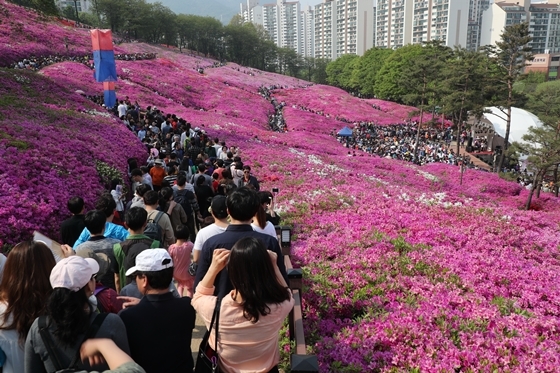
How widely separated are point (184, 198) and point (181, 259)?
2.27m

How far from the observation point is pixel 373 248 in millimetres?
7930

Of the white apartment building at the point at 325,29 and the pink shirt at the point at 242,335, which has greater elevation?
the white apartment building at the point at 325,29

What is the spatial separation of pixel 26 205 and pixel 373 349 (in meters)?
7.27

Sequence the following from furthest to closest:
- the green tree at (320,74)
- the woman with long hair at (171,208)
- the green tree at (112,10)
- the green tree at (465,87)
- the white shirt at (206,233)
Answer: the green tree at (320,74)
the green tree at (112,10)
the green tree at (465,87)
the woman with long hair at (171,208)
the white shirt at (206,233)

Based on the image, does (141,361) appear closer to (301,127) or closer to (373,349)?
(373,349)

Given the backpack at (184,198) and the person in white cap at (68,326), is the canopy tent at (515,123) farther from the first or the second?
the person in white cap at (68,326)

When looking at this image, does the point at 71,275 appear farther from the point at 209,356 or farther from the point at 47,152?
the point at 47,152

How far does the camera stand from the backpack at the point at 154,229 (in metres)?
5.87

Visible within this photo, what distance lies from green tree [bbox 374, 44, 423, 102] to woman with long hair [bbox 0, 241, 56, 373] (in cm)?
6862

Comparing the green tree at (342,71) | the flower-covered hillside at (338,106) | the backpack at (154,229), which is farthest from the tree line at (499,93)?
the green tree at (342,71)

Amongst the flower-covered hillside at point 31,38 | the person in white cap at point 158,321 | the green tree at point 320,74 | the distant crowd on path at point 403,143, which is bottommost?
the distant crowd on path at point 403,143

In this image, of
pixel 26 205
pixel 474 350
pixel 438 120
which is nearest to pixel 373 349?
pixel 474 350

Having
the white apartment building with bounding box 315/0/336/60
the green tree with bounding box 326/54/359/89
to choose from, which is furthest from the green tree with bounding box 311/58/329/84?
the white apartment building with bounding box 315/0/336/60

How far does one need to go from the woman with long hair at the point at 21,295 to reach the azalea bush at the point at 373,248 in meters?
3.13
